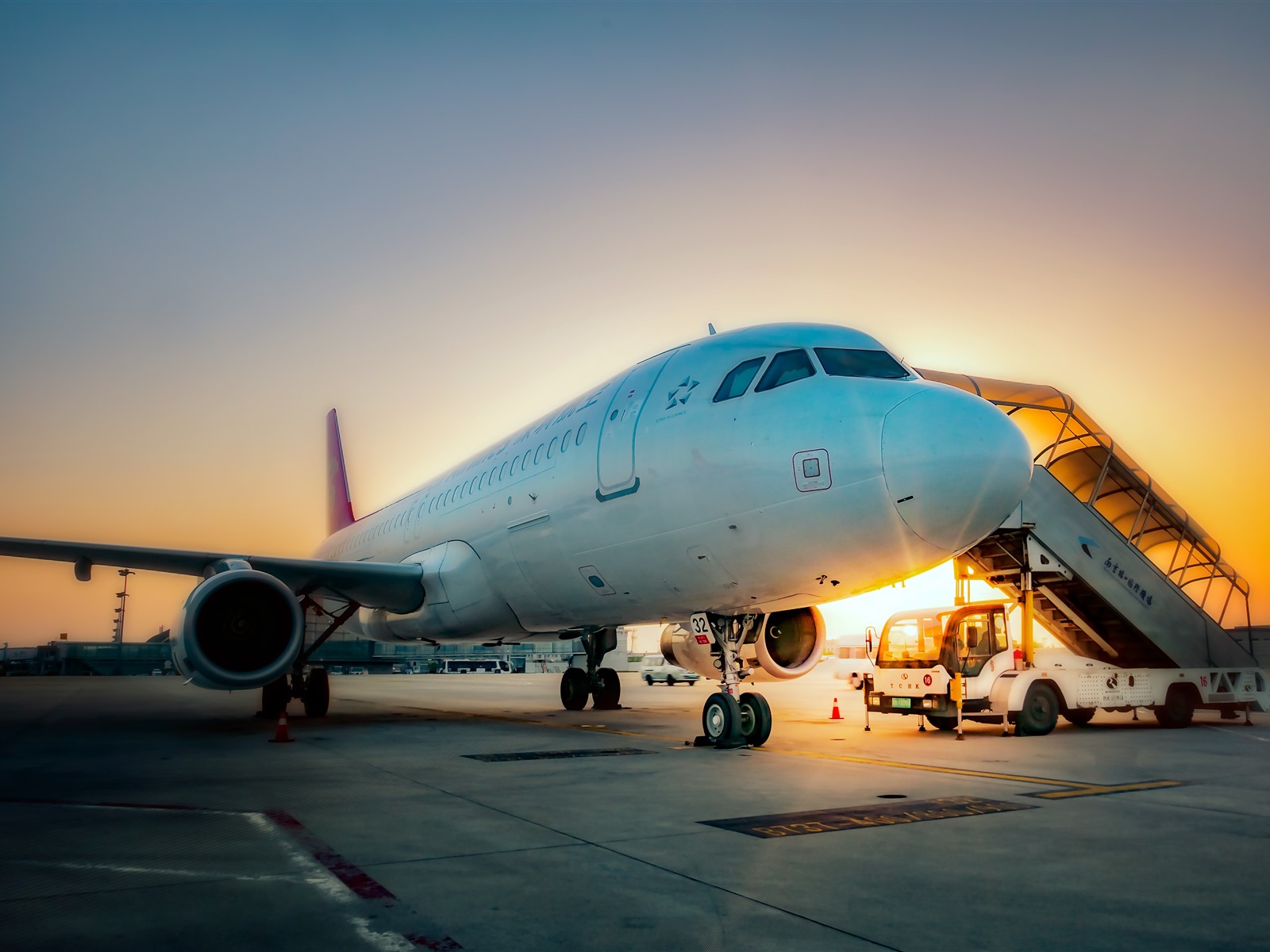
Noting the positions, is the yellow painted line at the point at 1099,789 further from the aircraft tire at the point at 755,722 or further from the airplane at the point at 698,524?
the aircraft tire at the point at 755,722

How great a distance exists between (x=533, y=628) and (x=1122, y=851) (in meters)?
10.2

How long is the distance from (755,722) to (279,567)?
7.94 m

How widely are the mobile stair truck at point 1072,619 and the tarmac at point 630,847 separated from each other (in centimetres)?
217

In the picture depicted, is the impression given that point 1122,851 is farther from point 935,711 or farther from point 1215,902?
point 935,711

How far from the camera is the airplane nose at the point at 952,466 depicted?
7660 millimetres

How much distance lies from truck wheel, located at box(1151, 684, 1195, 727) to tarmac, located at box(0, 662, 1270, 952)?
354 centimetres

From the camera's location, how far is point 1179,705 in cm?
1459

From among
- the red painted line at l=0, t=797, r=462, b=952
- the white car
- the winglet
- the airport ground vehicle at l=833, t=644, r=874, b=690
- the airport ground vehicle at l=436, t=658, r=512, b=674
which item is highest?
the winglet

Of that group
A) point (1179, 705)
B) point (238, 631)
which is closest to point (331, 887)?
point (238, 631)

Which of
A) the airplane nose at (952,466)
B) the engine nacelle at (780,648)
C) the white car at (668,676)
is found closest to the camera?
the airplane nose at (952,466)

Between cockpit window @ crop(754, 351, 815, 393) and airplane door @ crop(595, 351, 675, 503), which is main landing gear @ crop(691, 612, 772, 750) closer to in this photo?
airplane door @ crop(595, 351, 675, 503)

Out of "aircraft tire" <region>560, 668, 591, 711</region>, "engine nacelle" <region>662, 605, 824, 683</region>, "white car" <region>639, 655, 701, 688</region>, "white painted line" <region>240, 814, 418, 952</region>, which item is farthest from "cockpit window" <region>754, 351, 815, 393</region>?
"white car" <region>639, 655, 701, 688</region>

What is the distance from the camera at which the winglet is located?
1111 inches

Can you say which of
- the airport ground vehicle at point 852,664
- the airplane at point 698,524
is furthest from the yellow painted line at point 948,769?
the airport ground vehicle at point 852,664
